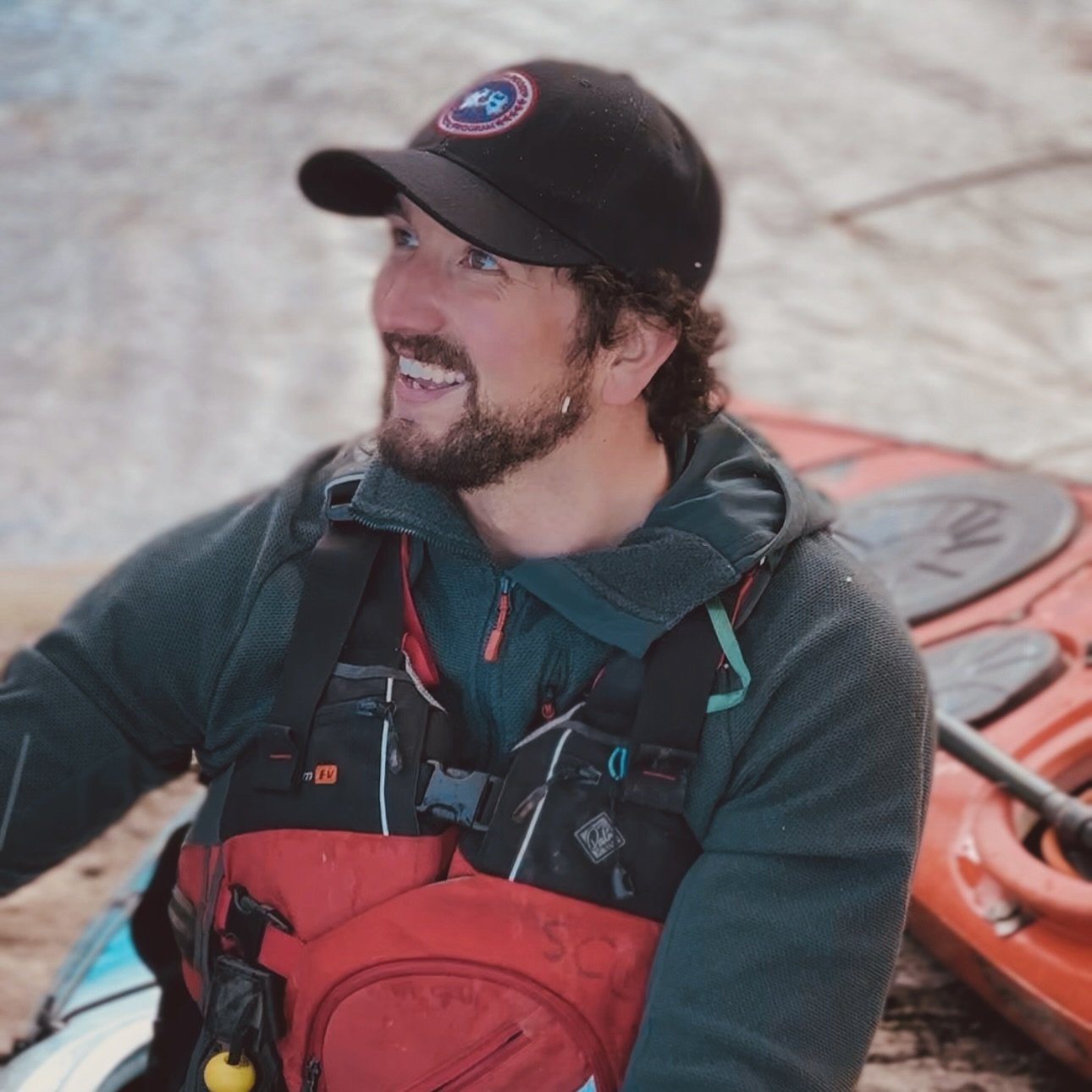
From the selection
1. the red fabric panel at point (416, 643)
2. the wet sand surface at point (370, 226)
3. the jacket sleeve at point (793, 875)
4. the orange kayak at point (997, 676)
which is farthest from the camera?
the wet sand surface at point (370, 226)

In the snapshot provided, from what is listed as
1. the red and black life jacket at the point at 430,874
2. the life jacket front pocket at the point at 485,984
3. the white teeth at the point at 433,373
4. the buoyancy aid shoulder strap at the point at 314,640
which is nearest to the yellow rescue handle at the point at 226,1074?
the red and black life jacket at the point at 430,874

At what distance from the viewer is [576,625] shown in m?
1.42

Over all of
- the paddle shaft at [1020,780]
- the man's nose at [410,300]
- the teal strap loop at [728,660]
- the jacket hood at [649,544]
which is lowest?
the paddle shaft at [1020,780]

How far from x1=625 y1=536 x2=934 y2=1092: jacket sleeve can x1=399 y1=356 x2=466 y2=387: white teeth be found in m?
0.35

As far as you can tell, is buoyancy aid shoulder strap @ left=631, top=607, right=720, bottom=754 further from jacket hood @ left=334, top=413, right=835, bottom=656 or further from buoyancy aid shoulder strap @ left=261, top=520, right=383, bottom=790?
buoyancy aid shoulder strap @ left=261, top=520, right=383, bottom=790

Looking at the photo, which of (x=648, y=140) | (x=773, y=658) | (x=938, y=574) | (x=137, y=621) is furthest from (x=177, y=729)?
(x=938, y=574)

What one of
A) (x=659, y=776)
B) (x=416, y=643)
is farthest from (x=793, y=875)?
(x=416, y=643)

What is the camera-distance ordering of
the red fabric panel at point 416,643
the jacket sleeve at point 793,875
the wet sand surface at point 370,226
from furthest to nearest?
1. the wet sand surface at point 370,226
2. the red fabric panel at point 416,643
3. the jacket sleeve at point 793,875

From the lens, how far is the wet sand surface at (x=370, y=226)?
3717 millimetres

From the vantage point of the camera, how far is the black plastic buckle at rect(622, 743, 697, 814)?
1351 millimetres

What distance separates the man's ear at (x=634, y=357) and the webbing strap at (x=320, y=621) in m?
0.28

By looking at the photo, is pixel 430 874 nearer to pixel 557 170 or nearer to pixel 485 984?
pixel 485 984

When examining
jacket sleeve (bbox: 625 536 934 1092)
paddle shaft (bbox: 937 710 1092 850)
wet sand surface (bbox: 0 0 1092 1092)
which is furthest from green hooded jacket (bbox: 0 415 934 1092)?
wet sand surface (bbox: 0 0 1092 1092)

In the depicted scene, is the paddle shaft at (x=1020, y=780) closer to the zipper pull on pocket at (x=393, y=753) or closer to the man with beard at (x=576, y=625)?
the man with beard at (x=576, y=625)
